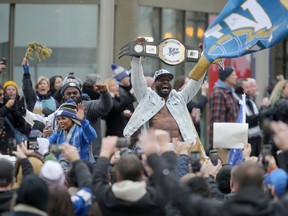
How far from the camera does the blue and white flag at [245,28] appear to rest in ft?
40.2

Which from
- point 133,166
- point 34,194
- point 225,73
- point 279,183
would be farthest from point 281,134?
point 225,73

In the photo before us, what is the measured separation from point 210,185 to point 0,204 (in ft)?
5.85

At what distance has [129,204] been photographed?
8633 mm

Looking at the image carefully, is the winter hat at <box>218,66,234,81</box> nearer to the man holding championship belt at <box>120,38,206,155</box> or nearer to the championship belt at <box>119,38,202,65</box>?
the championship belt at <box>119,38,202,65</box>

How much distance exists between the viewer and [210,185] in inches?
366

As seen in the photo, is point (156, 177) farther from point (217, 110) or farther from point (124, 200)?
point (217, 110)

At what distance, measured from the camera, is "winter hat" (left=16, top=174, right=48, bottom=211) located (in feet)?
27.1

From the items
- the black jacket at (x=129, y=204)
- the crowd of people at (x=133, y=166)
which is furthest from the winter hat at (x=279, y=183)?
the black jacket at (x=129, y=204)

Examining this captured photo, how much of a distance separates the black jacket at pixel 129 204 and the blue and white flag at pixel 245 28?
388 centimetres

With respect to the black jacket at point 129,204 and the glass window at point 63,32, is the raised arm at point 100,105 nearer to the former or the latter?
the black jacket at point 129,204

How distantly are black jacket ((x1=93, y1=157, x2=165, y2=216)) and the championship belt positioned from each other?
14.3ft

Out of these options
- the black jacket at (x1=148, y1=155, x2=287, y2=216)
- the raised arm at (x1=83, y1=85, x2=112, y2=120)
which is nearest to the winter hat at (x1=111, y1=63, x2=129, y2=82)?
the raised arm at (x1=83, y1=85, x2=112, y2=120)

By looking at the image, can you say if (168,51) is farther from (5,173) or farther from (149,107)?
(5,173)

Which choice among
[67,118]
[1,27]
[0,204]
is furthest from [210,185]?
[1,27]
